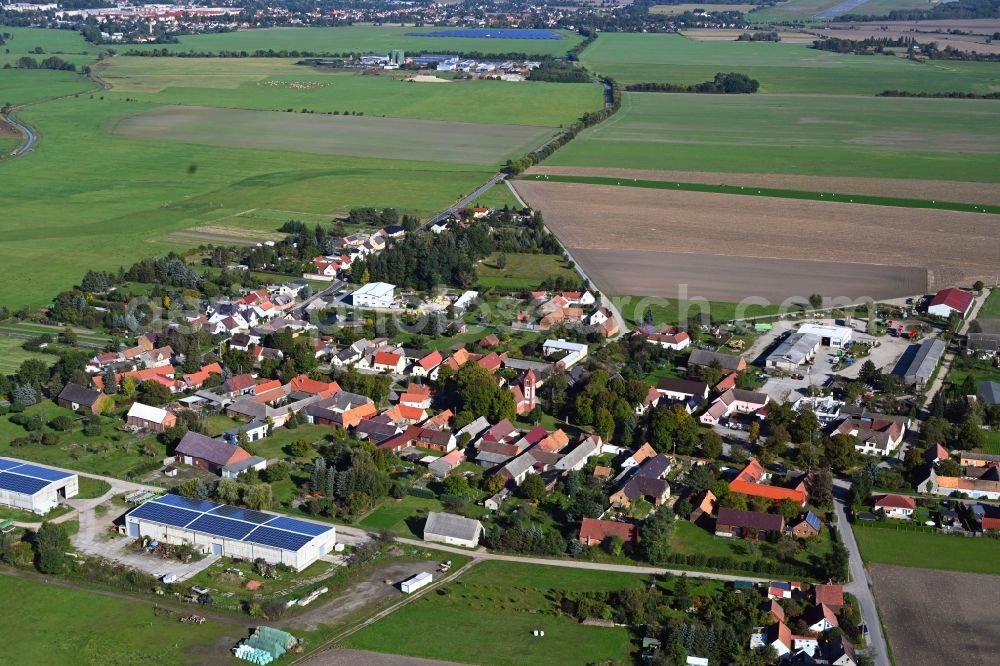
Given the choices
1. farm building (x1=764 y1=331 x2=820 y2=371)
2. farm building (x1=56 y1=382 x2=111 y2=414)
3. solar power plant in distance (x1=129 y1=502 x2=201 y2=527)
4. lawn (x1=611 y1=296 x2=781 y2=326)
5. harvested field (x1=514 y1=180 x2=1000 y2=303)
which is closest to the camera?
solar power plant in distance (x1=129 y1=502 x2=201 y2=527)

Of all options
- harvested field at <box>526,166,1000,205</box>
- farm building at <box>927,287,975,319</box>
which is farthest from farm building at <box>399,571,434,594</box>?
harvested field at <box>526,166,1000,205</box>

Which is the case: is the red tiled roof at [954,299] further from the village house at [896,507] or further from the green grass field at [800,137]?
the green grass field at [800,137]

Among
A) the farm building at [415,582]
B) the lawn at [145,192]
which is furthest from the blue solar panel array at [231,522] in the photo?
the lawn at [145,192]

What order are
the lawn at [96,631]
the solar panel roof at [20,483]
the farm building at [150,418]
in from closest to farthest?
the lawn at [96,631], the solar panel roof at [20,483], the farm building at [150,418]

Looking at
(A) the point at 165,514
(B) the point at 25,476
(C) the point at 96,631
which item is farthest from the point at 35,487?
(C) the point at 96,631

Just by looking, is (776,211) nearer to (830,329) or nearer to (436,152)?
(830,329)

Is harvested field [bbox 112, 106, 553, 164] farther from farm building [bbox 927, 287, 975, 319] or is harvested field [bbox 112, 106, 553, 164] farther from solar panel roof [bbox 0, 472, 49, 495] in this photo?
solar panel roof [bbox 0, 472, 49, 495]

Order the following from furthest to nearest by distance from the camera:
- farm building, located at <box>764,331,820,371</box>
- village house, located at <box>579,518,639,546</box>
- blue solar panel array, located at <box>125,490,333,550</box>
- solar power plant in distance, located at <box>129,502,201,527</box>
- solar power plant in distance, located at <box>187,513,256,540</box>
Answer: farm building, located at <box>764,331,820,371</box> → village house, located at <box>579,518,639,546</box> → solar power plant in distance, located at <box>129,502,201,527</box> → solar power plant in distance, located at <box>187,513,256,540</box> → blue solar panel array, located at <box>125,490,333,550</box>
